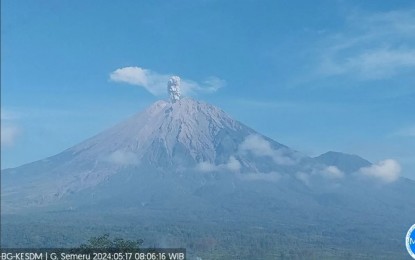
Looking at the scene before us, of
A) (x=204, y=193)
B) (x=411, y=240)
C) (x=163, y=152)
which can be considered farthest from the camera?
(x=163, y=152)

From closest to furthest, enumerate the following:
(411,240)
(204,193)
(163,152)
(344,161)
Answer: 1. (411,240)
2. (204,193)
3. (163,152)
4. (344,161)

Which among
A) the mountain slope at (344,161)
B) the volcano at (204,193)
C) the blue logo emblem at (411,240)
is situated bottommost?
the blue logo emblem at (411,240)

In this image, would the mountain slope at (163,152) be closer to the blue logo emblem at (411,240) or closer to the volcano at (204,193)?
the volcano at (204,193)

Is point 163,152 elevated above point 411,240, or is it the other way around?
point 163,152

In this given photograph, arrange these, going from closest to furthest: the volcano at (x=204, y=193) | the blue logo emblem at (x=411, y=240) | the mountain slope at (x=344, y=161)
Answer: the blue logo emblem at (x=411, y=240) → the volcano at (x=204, y=193) → the mountain slope at (x=344, y=161)

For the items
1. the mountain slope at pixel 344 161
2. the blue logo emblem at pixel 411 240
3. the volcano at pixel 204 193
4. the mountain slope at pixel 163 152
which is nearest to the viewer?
the blue logo emblem at pixel 411 240

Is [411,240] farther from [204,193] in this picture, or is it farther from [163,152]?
[163,152]

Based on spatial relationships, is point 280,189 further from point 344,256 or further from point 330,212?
point 344,256

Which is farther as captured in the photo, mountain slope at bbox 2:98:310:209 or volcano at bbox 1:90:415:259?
mountain slope at bbox 2:98:310:209

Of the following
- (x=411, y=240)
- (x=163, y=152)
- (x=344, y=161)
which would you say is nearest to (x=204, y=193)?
(x=163, y=152)

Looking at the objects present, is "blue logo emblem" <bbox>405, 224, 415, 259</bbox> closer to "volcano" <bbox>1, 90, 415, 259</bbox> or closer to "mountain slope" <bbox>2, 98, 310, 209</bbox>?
"volcano" <bbox>1, 90, 415, 259</bbox>

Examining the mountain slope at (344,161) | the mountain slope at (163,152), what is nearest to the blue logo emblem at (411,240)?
the mountain slope at (163,152)

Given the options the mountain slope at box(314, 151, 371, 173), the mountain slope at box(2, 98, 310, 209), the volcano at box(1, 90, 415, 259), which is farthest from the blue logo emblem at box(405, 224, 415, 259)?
the mountain slope at box(314, 151, 371, 173)

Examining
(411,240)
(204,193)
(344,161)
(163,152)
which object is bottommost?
(411,240)
